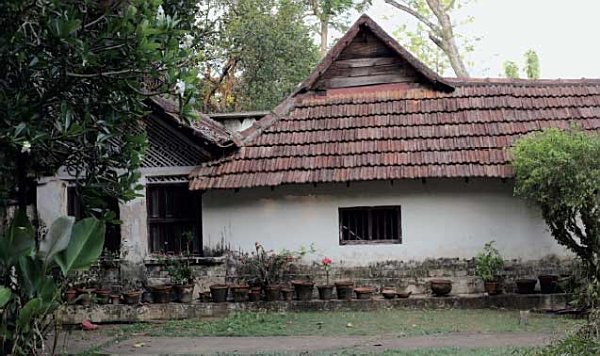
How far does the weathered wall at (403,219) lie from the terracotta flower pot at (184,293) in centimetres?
111

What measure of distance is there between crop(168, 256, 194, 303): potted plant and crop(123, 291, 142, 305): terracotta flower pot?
64 cm

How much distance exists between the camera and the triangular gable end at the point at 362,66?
546 inches

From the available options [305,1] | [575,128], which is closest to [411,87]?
[575,128]

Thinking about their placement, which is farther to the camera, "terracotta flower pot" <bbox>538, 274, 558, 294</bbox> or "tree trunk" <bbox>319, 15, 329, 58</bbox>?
"tree trunk" <bbox>319, 15, 329, 58</bbox>

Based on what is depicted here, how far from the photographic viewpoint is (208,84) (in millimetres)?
22641

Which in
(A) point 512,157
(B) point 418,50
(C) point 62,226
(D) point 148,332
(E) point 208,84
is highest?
(B) point 418,50

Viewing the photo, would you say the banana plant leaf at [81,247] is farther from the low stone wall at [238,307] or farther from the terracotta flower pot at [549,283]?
the terracotta flower pot at [549,283]

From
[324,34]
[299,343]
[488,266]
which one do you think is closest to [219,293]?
[299,343]

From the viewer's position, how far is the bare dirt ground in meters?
8.87

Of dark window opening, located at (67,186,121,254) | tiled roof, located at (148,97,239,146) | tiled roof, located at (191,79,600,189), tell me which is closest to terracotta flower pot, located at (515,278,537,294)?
tiled roof, located at (191,79,600,189)

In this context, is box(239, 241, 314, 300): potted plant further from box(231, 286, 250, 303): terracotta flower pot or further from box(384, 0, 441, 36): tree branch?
box(384, 0, 441, 36): tree branch

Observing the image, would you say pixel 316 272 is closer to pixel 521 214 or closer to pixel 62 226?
pixel 521 214

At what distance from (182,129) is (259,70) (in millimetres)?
8701

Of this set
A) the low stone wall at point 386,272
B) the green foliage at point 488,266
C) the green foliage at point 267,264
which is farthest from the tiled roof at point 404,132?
the low stone wall at point 386,272
